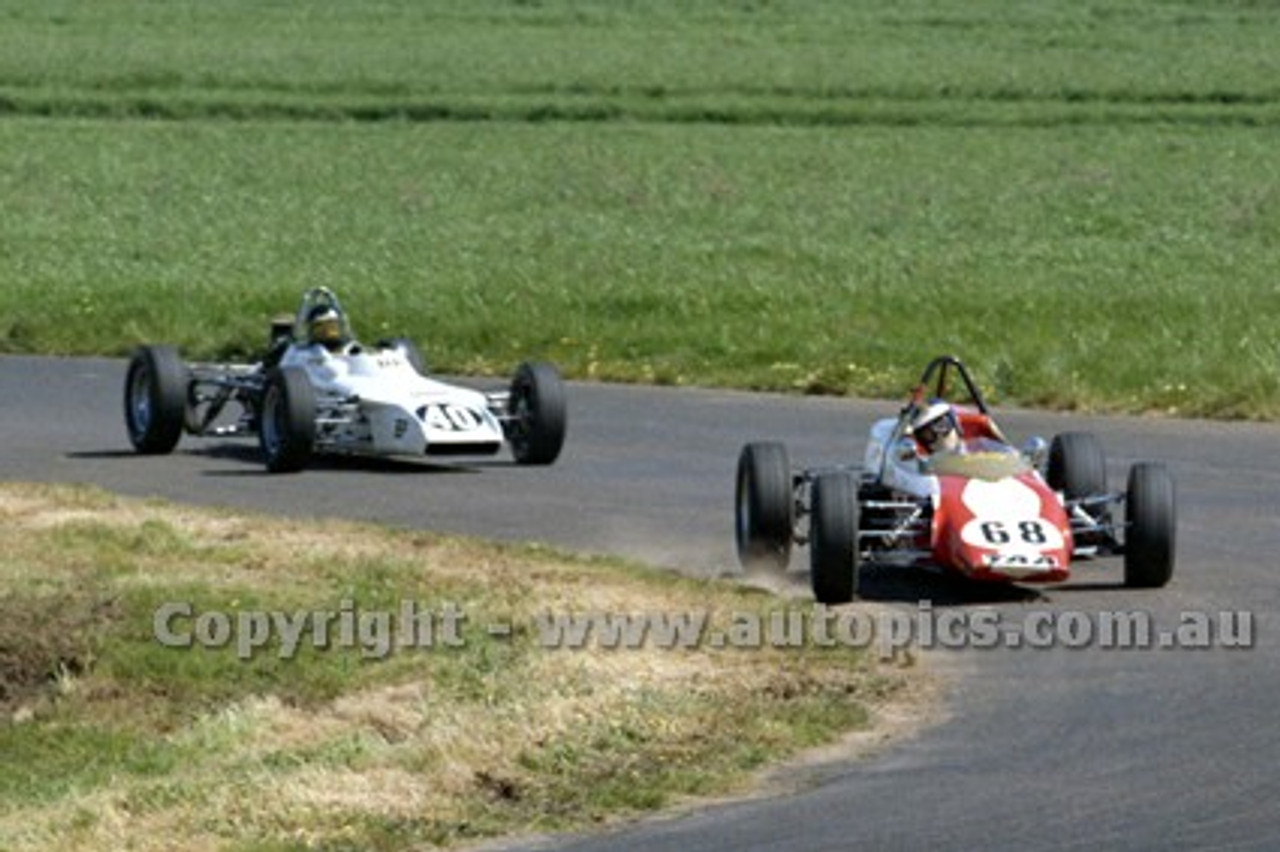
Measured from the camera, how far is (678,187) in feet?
156

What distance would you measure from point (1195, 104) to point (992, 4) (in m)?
23.0

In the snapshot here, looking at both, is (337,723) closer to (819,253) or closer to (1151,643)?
(1151,643)

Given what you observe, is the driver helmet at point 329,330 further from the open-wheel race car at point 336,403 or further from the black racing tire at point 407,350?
the black racing tire at point 407,350

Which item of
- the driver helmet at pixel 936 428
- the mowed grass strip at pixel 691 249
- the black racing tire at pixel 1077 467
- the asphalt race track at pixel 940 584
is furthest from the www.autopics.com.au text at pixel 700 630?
the mowed grass strip at pixel 691 249

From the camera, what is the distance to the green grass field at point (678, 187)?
30750 mm

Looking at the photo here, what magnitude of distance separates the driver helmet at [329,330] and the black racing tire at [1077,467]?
627cm

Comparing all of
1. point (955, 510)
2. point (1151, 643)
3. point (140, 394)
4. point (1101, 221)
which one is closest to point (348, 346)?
point (140, 394)

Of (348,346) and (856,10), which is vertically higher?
(856,10)

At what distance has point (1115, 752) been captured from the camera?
13.2 metres

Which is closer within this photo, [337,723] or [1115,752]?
[1115,752]

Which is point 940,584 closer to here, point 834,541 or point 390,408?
point 834,541

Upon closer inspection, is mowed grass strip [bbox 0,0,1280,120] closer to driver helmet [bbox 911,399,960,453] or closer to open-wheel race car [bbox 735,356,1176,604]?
open-wheel race car [bbox 735,356,1176,604]

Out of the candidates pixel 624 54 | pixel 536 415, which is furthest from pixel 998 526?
pixel 624 54

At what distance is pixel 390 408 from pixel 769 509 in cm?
509
